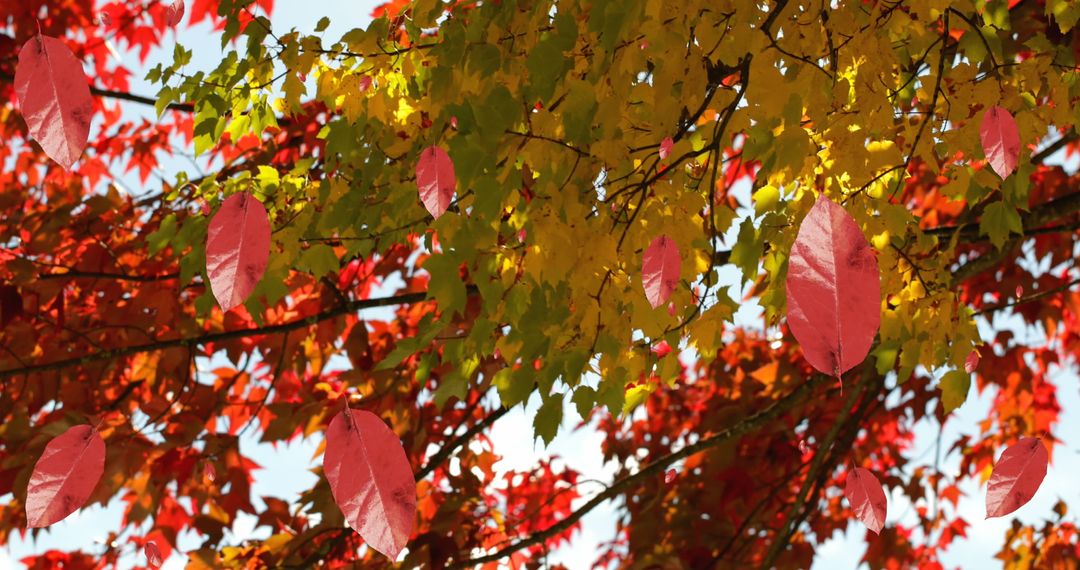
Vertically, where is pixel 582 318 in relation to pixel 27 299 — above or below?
below

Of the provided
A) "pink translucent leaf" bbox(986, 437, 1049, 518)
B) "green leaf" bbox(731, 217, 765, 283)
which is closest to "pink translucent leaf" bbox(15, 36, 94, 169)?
"green leaf" bbox(731, 217, 765, 283)

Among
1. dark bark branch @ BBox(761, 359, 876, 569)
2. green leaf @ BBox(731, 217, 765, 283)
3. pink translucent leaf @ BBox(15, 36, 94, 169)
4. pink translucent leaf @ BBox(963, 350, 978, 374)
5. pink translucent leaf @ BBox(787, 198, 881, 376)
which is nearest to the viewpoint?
pink translucent leaf @ BBox(787, 198, 881, 376)

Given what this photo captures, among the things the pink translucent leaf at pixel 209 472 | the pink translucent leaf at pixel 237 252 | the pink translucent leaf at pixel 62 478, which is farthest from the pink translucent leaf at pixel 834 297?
the pink translucent leaf at pixel 209 472

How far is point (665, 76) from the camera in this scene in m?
1.70

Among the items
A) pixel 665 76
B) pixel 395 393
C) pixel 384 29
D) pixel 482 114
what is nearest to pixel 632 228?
pixel 665 76

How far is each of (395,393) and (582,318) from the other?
4.58 ft

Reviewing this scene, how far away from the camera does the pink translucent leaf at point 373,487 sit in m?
1.28

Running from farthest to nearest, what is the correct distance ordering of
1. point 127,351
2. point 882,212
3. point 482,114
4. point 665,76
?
1. point 127,351
2. point 882,212
3. point 665,76
4. point 482,114

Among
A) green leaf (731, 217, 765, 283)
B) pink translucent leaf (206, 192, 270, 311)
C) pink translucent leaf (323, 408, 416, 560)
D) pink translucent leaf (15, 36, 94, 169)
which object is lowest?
pink translucent leaf (323, 408, 416, 560)

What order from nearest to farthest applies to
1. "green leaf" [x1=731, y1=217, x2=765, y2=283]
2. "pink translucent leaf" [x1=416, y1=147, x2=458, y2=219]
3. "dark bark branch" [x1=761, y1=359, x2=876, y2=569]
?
"pink translucent leaf" [x1=416, y1=147, x2=458, y2=219]
"green leaf" [x1=731, y1=217, x2=765, y2=283]
"dark bark branch" [x1=761, y1=359, x2=876, y2=569]

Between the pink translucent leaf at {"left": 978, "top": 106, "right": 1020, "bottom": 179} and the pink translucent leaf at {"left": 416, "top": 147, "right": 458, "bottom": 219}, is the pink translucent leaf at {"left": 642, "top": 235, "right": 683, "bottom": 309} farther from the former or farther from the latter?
the pink translucent leaf at {"left": 978, "top": 106, "right": 1020, "bottom": 179}

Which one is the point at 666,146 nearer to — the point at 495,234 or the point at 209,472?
the point at 495,234

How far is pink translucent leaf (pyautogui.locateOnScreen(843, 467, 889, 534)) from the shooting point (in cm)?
203

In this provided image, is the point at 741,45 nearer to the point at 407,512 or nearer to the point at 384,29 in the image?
the point at 384,29
